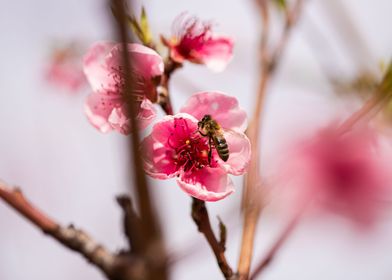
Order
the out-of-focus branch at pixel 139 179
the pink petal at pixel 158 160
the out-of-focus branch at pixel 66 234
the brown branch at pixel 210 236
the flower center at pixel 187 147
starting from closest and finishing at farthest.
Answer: the out-of-focus branch at pixel 139 179, the out-of-focus branch at pixel 66 234, the brown branch at pixel 210 236, the pink petal at pixel 158 160, the flower center at pixel 187 147

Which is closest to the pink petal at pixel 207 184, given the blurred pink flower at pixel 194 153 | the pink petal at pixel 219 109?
the blurred pink flower at pixel 194 153

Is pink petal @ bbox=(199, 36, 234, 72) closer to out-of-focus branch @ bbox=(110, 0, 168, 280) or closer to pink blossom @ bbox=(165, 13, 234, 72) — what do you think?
pink blossom @ bbox=(165, 13, 234, 72)

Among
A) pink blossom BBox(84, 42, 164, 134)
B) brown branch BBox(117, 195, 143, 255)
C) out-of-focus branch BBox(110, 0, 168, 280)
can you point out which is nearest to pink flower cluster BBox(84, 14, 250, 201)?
pink blossom BBox(84, 42, 164, 134)

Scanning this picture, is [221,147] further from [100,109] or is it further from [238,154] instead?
[100,109]

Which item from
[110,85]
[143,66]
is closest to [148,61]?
[143,66]

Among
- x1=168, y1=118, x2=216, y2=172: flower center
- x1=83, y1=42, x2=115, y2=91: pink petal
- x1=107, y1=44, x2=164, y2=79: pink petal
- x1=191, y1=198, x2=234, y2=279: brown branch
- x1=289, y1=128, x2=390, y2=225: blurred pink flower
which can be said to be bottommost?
Result: x1=289, y1=128, x2=390, y2=225: blurred pink flower

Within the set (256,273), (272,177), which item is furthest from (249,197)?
(256,273)

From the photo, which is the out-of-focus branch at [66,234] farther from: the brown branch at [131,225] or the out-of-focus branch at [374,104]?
the out-of-focus branch at [374,104]
